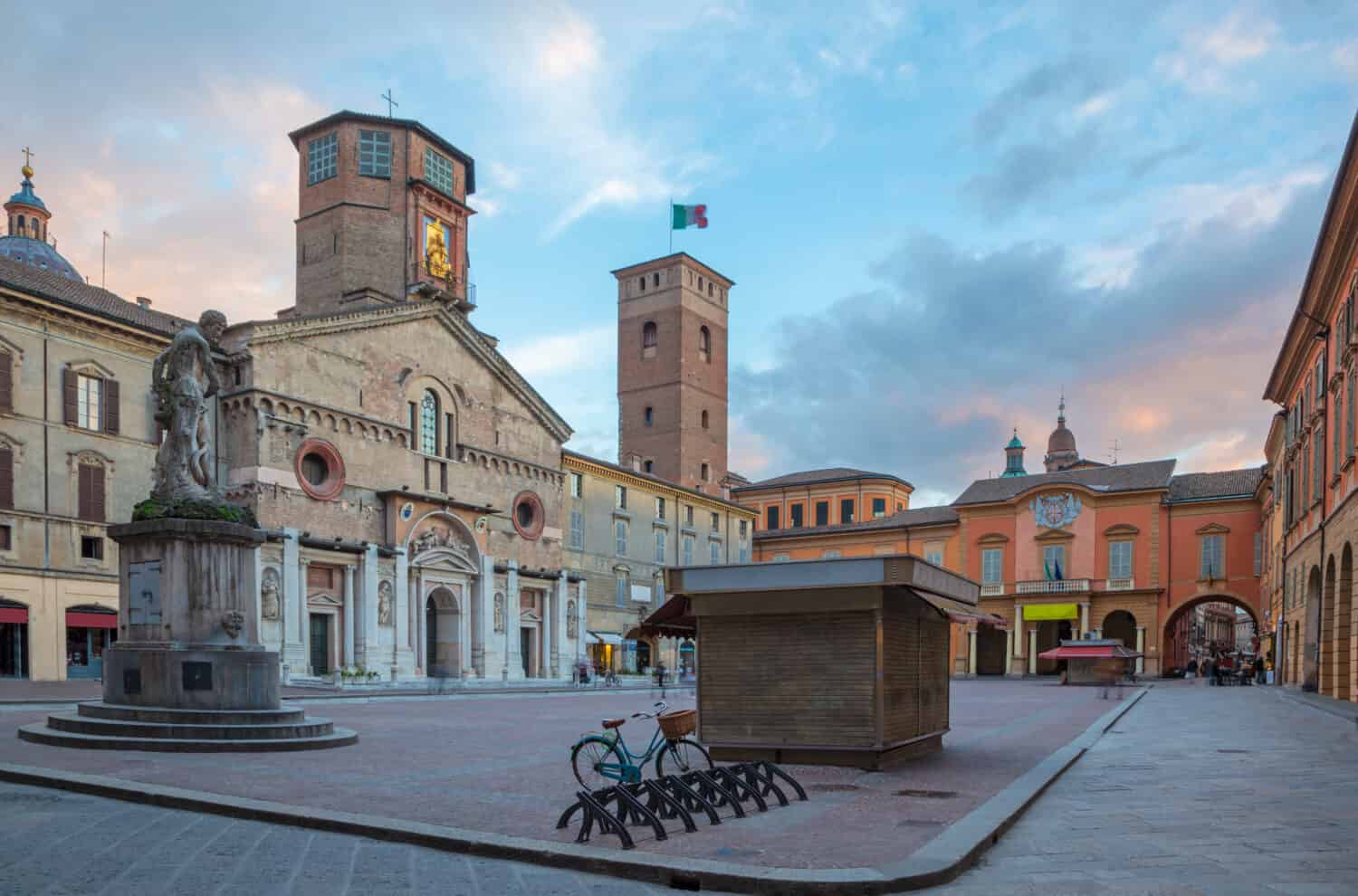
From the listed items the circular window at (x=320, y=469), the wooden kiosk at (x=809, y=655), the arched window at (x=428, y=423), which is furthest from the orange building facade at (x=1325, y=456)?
the arched window at (x=428, y=423)


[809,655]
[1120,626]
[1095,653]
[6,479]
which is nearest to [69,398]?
[6,479]

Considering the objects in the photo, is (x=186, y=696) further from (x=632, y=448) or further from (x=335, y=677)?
(x=632, y=448)

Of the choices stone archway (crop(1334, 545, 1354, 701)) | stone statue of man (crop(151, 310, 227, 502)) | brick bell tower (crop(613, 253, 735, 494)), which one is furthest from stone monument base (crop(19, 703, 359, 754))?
brick bell tower (crop(613, 253, 735, 494))

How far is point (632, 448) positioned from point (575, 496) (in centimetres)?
2454

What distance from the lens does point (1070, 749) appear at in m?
15.1

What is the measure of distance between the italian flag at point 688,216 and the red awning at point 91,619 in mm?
49890

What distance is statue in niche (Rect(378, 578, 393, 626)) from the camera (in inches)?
1517

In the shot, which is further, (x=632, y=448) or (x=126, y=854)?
(x=632, y=448)

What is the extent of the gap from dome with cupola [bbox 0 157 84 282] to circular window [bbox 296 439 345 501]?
49.3 meters

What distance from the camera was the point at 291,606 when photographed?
3484 centimetres

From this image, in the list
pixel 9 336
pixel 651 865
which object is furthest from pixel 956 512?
pixel 651 865

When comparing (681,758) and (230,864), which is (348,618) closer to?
(681,758)

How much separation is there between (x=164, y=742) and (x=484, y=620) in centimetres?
3039

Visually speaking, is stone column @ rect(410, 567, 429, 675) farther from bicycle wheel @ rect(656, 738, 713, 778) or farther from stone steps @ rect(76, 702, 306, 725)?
bicycle wheel @ rect(656, 738, 713, 778)
